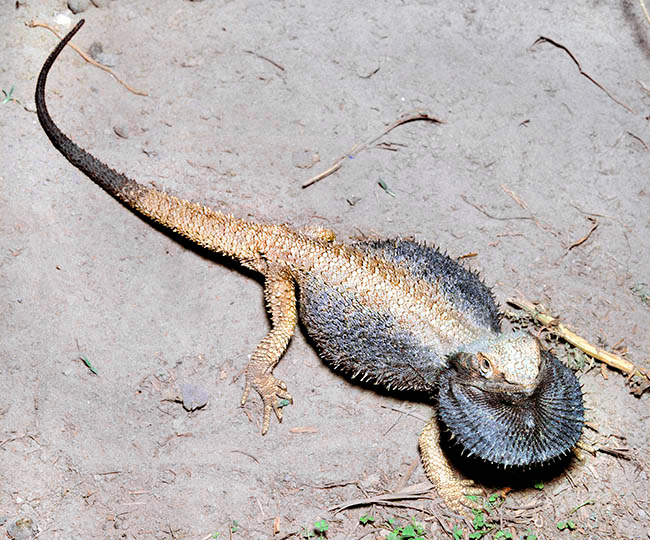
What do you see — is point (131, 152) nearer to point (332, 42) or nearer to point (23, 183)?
point (23, 183)

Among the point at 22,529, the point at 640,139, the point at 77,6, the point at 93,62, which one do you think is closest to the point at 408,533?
the point at 22,529

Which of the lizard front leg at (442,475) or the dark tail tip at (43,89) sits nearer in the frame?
the lizard front leg at (442,475)

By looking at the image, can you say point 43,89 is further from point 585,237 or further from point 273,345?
point 585,237

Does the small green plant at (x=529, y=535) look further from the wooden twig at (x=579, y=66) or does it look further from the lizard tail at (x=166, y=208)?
the wooden twig at (x=579, y=66)

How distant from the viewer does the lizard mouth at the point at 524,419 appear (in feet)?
10.00

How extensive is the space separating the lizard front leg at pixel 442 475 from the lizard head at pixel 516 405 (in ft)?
1.80

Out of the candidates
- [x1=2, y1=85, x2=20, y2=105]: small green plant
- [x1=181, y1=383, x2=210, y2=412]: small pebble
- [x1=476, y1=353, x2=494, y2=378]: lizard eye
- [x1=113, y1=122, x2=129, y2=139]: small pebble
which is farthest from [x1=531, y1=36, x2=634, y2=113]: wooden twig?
[x1=2, y1=85, x2=20, y2=105]: small green plant

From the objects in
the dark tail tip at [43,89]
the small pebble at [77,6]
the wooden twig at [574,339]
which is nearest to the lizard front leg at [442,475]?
the wooden twig at [574,339]

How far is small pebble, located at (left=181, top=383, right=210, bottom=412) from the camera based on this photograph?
12.7 feet

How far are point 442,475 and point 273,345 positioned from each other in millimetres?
1207

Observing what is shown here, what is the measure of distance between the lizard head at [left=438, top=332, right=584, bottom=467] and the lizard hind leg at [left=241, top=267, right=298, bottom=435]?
1091mm

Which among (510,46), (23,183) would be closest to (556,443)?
(510,46)

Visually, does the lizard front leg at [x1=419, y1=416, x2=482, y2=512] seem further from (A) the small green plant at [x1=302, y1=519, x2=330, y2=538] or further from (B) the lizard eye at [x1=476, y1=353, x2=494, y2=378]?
(B) the lizard eye at [x1=476, y1=353, x2=494, y2=378]

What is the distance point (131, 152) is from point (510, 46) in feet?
8.66
